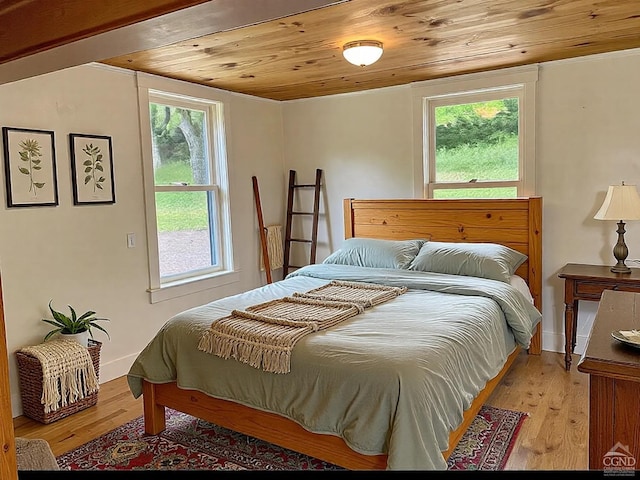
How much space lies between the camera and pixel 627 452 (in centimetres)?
154

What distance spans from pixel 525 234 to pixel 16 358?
361 centimetres

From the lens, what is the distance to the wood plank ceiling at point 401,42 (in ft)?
8.53

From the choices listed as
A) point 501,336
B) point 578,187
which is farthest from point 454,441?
point 578,187

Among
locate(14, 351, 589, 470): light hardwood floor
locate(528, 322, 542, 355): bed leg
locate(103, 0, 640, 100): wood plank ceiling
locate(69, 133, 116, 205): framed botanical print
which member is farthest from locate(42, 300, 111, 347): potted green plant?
locate(528, 322, 542, 355): bed leg

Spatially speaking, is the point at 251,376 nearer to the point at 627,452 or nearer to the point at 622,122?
A: the point at 627,452

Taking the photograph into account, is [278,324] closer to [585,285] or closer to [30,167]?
[30,167]

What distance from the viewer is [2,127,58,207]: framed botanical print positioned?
300cm

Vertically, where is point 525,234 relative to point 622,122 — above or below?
below

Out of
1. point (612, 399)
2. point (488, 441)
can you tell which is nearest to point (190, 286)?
point (488, 441)

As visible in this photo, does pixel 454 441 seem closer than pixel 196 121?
Yes

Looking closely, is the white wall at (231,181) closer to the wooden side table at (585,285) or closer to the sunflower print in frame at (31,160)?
the sunflower print in frame at (31,160)

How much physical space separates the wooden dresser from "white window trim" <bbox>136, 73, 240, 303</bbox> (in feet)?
10.4
